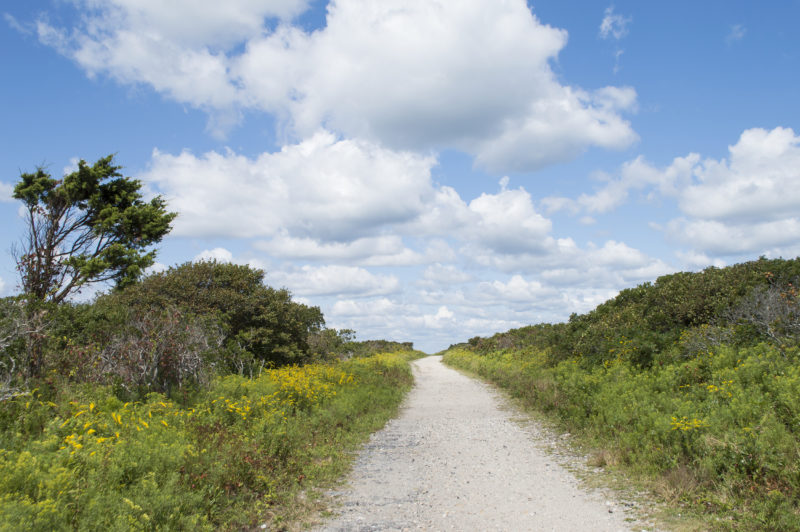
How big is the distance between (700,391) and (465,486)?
16.2 ft

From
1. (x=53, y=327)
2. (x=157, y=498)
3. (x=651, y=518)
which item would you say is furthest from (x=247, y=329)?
(x=651, y=518)

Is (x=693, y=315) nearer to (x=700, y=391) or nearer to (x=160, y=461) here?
(x=700, y=391)

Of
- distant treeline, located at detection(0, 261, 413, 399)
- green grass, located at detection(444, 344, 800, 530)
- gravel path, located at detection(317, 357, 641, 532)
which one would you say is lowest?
gravel path, located at detection(317, 357, 641, 532)

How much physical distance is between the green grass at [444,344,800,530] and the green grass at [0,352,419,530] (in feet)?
15.8

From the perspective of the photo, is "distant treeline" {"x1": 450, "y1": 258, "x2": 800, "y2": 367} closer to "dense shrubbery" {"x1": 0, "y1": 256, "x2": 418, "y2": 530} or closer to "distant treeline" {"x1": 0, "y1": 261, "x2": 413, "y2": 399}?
"dense shrubbery" {"x1": 0, "y1": 256, "x2": 418, "y2": 530}

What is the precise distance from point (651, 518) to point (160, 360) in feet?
32.9

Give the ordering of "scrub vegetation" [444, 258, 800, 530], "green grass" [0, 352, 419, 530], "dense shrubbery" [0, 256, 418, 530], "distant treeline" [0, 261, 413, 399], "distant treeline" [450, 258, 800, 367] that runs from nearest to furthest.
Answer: "green grass" [0, 352, 419, 530] → "dense shrubbery" [0, 256, 418, 530] → "scrub vegetation" [444, 258, 800, 530] → "distant treeline" [0, 261, 413, 399] → "distant treeline" [450, 258, 800, 367]

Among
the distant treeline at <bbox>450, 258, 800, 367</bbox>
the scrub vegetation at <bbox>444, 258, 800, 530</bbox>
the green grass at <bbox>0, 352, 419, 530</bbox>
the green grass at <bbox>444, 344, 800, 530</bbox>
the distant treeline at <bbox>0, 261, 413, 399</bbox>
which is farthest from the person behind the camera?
the distant treeline at <bbox>450, 258, 800, 367</bbox>

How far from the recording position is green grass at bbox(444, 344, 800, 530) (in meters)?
5.51

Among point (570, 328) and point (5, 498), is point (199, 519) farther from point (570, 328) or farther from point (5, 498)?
point (570, 328)

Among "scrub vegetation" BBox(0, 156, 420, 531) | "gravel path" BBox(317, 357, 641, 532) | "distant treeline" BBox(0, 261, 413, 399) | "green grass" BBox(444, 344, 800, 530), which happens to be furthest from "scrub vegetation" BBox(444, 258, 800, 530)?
"distant treeline" BBox(0, 261, 413, 399)

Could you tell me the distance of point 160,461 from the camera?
18.9 feet

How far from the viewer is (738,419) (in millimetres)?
7016

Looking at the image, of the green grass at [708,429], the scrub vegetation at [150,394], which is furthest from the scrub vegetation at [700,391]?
the scrub vegetation at [150,394]
